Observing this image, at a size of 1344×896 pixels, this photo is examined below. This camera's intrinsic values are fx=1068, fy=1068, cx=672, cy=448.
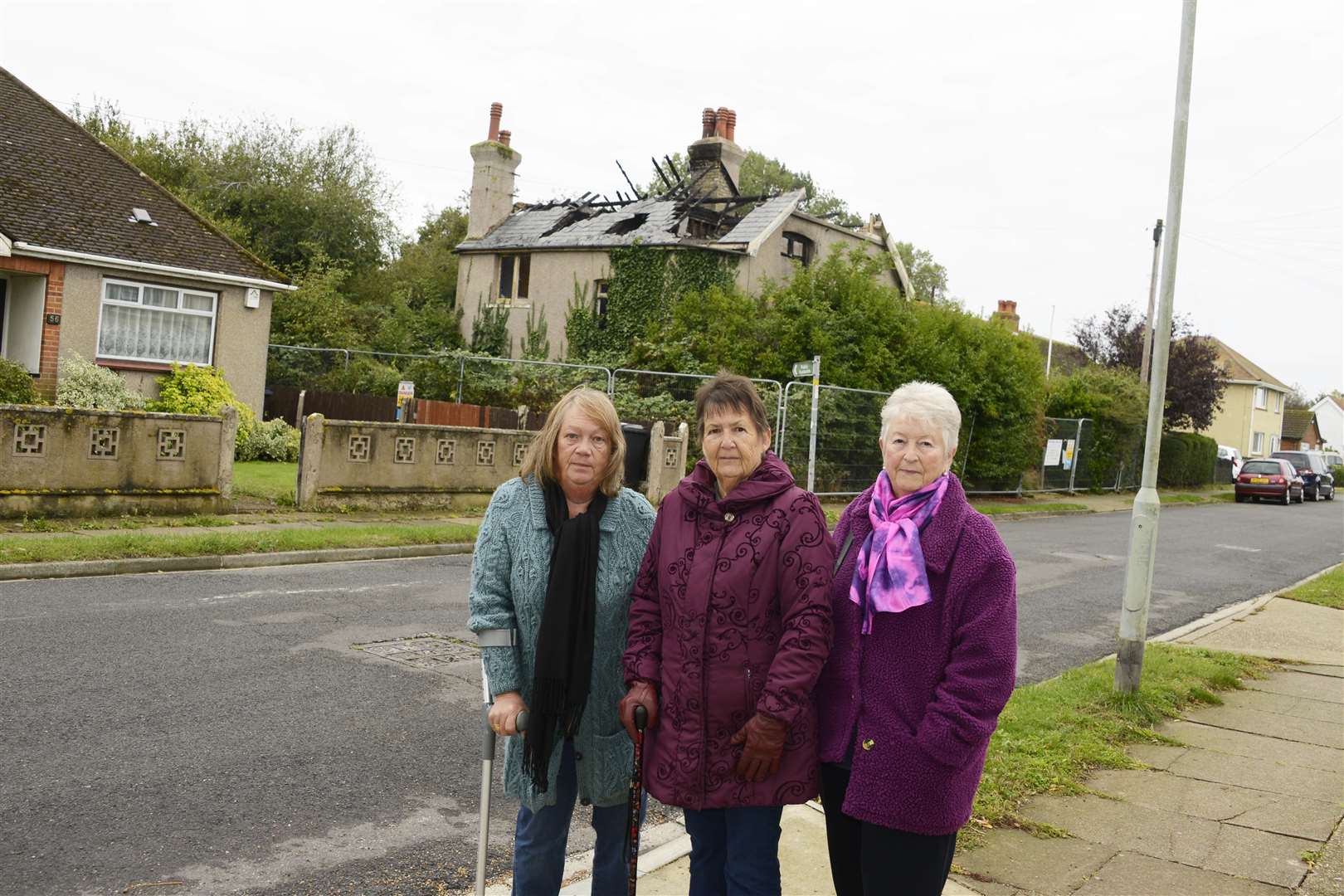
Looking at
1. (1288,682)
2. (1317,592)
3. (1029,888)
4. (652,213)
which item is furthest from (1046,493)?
(1029,888)

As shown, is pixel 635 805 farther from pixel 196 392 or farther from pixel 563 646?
pixel 196 392

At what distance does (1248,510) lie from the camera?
106 feet

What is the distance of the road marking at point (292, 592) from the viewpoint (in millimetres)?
9164

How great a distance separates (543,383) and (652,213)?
945cm

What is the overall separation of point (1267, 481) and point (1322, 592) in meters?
27.0

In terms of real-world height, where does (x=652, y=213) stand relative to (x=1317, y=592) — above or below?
above

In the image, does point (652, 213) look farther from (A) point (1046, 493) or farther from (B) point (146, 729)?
(B) point (146, 729)

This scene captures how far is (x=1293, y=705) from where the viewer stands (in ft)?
25.2

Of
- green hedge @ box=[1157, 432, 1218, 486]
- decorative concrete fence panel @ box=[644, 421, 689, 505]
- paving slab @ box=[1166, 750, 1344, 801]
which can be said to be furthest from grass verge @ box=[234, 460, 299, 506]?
green hedge @ box=[1157, 432, 1218, 486]

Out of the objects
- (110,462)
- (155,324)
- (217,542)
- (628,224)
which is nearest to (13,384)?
(155,324)

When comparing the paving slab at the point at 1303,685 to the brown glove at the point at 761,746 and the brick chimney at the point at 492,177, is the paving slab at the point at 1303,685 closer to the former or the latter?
the brown glove at the point at 761,746

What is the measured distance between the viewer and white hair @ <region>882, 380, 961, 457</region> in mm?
3123

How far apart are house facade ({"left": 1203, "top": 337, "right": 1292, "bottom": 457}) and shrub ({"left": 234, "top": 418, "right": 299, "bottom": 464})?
56.5 meters

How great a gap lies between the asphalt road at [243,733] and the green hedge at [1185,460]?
107 ft
